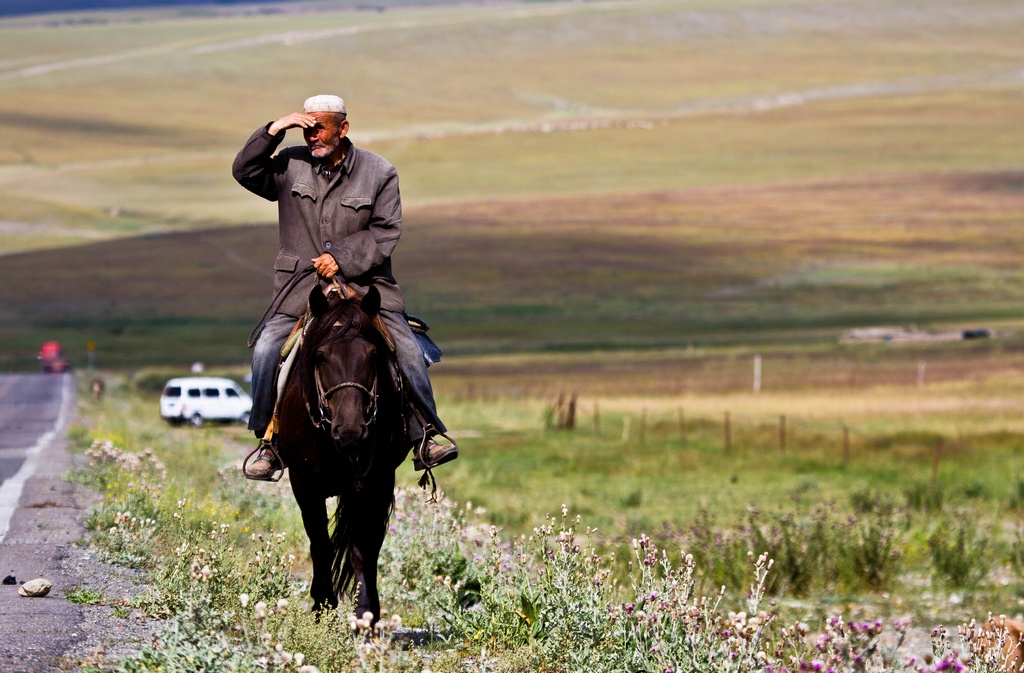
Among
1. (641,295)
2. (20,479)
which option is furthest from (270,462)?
(641,295)

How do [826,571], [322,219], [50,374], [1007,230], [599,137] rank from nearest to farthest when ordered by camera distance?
[322,219]
[826,571]
[50,374]
[1007,230]
[599,137]

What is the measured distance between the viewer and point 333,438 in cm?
799

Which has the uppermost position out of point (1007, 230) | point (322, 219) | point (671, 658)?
point (322, 219)

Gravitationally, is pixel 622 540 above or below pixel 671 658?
below

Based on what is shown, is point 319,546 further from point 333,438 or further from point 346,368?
point 346,368

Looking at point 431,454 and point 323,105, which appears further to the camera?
point 431,454

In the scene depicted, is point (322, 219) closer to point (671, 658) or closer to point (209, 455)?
point (671, 658)

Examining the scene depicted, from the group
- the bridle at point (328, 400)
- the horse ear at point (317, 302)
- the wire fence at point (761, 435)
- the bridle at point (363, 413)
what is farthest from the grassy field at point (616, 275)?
the bridle at point (328, 400)

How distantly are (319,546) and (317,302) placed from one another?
4.81 ft

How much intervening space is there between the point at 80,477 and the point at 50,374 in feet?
129

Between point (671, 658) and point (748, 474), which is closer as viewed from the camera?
point (671, 658)

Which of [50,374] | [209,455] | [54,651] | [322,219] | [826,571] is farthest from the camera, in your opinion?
[50,374]

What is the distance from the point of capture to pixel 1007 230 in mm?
109250

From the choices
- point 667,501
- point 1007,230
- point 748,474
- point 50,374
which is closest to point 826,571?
point 667,501
